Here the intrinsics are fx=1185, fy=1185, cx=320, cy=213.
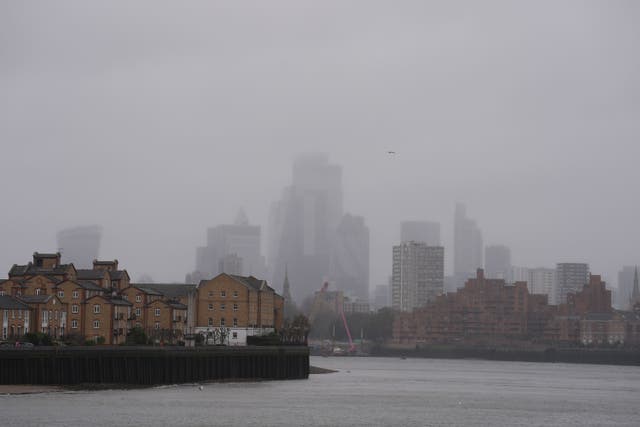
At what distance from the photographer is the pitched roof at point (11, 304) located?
13080 cm

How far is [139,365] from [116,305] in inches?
1224

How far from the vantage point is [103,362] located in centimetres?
11244

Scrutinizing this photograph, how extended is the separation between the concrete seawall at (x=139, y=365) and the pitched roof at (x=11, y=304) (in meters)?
21.6

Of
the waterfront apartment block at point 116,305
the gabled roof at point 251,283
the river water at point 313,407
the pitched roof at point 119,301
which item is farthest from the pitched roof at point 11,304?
the gabled roof at point 251,283

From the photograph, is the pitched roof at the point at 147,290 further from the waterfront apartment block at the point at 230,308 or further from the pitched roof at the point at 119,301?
the waterfront apartment block at the point at 230,308

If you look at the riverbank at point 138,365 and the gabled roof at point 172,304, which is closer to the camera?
the riverbank at point 138,365

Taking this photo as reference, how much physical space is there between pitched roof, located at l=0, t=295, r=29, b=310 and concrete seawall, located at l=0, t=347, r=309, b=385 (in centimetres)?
2155

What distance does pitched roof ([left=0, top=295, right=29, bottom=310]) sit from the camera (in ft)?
429

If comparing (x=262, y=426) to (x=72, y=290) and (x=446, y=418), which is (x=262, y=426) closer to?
(x=446, y=418)

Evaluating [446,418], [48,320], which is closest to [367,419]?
[446,418]

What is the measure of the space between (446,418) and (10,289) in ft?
224

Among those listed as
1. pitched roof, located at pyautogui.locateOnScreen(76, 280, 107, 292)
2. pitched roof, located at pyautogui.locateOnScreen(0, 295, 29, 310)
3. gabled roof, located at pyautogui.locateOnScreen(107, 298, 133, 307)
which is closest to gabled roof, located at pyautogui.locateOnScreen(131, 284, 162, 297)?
gabled roof, located at pyautogui.locateOnScreen(107, 298, 133, 307)

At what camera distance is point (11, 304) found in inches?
5197

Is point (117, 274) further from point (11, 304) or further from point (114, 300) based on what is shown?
point (11, 304)
